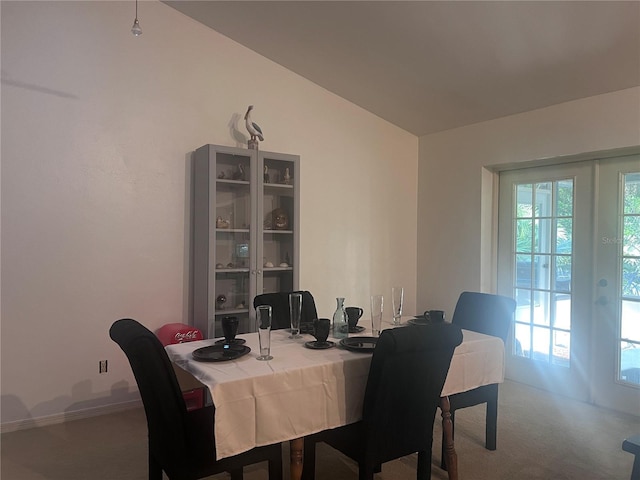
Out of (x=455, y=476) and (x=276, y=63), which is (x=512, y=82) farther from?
(x=455, y=476)

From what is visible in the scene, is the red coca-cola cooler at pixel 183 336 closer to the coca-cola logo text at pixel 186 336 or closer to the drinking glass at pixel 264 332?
the coca-cola logo text at pixel 186 336

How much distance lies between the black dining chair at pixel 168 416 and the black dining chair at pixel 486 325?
4.21 ft

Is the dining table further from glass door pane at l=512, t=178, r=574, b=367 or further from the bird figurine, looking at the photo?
glass door pane at l=512, t=178, r=574, b=367

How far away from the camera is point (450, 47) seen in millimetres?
3340

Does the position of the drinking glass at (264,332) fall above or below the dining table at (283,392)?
above

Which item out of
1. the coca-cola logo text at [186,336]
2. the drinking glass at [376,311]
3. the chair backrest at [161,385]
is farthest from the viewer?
the coca-cola logo text at [186,336]

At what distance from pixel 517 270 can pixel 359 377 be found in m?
2.72

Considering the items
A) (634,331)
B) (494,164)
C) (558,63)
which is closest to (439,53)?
(558,63)

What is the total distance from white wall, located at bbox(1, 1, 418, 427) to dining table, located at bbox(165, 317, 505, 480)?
145cm

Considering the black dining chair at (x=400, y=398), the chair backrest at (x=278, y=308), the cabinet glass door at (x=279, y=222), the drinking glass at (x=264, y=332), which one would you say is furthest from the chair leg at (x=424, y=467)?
the cabinet glass door at (x=279, y=222)

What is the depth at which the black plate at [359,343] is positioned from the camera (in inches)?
85.0

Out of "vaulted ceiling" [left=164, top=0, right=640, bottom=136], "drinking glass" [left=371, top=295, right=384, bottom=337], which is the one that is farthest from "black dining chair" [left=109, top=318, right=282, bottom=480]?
"vaulted ceiling" [left=164, top=0, right=640, bottom=136]

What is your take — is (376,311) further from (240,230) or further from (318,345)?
(240,230)

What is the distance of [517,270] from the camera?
166 inches
